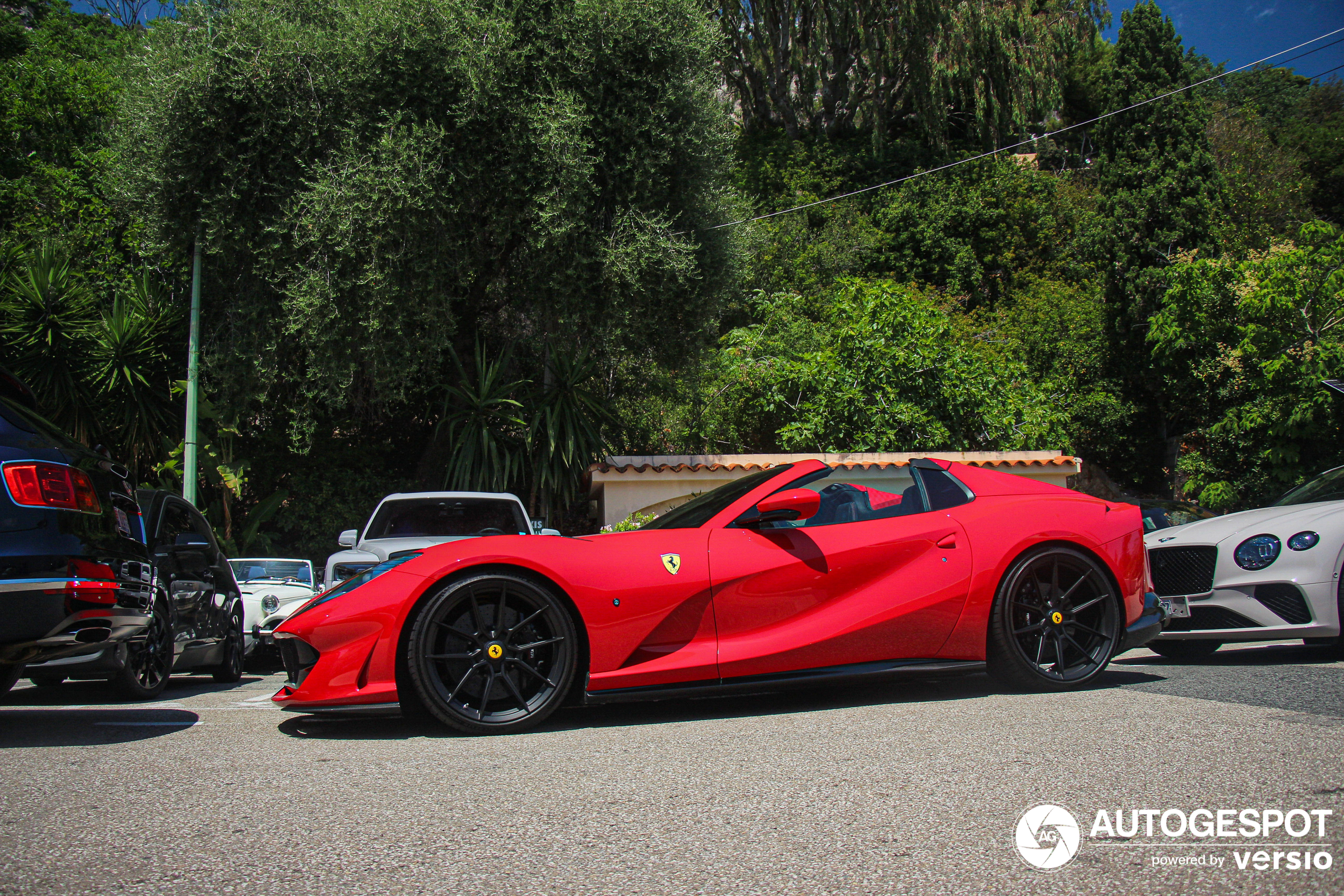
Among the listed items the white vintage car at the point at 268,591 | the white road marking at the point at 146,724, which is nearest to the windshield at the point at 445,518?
the white vintage car at the point at 268,591

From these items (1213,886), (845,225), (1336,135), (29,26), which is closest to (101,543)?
(1213,886)

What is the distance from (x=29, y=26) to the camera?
27.9 meters

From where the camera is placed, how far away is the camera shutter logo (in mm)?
2188

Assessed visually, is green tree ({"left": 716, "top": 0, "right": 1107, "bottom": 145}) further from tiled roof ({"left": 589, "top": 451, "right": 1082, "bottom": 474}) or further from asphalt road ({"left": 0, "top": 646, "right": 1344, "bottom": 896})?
asphalt road ({"left": 0, "top": 646, "right": 1344, "bottom": 896})

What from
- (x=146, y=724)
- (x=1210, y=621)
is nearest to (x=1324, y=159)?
(x=1210, y=621)

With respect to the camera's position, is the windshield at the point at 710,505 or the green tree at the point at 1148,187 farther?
the green tree at the point at 1148,187

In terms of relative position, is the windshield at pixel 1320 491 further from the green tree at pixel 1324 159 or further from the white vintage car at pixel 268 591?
the green tree at pixel 1324 159

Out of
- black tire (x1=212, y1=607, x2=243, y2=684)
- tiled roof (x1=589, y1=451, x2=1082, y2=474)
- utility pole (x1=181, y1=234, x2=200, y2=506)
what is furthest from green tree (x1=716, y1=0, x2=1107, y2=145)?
black tire (x1=212, y1=607, x2=243, y2=684)

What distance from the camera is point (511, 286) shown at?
48.7ft

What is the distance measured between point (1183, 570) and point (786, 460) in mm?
10378

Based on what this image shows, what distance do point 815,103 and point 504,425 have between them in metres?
24.1

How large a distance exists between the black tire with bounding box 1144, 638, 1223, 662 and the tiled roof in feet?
24.5

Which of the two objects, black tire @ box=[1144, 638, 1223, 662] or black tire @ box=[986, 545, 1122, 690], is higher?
black tire @ box=[986, 545, 1122, 690]

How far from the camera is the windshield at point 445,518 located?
26.6 ft
